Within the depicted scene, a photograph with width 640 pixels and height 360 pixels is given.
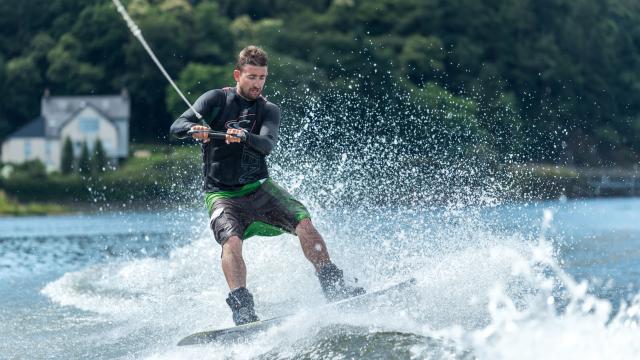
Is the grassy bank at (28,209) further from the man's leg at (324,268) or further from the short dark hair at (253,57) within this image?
the short dark hair at (253,57)

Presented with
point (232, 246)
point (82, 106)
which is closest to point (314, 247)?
point (232, 246)

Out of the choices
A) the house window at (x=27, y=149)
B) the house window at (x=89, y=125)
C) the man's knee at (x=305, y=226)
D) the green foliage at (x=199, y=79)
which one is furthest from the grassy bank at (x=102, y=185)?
the man's knee at (x=305, y=226)

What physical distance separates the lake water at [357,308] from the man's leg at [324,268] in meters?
0.15

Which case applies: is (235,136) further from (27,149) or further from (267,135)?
(27,149)

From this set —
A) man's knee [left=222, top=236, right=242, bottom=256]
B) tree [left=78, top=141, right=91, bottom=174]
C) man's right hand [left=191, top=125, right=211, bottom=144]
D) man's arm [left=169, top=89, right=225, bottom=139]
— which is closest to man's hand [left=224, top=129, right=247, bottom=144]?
man's right hand [left=191, top=125, right=211, bottom=144]

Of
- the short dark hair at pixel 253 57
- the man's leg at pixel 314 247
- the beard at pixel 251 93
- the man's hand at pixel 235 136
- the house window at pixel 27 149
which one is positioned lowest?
A: the man's leg at pixel 314 247

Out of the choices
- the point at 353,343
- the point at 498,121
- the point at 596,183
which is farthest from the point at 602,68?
the point at 353,343

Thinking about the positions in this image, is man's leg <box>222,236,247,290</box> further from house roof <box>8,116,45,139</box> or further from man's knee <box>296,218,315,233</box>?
house roof <box>8,116,45,139</box>

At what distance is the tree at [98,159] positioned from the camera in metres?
64.9

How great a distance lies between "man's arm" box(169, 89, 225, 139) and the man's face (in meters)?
0.16

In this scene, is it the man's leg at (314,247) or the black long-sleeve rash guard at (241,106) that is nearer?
the black long-sleeve rash guard at (241,106)

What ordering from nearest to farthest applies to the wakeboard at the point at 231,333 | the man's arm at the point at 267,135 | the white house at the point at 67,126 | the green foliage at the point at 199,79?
the wakeboard at the point at 231,333 < the man's arm at the point at 267,135 < the green foliage at the point at 199,79 < the white house at the point at 67,126

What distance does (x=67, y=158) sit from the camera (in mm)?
65438

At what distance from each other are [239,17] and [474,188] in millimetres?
41336
